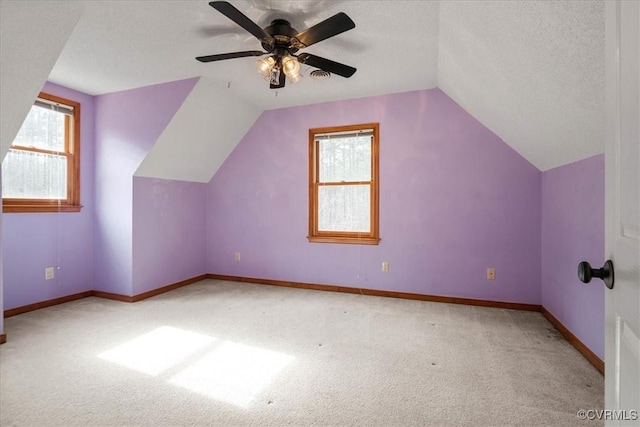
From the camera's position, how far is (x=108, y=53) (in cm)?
278

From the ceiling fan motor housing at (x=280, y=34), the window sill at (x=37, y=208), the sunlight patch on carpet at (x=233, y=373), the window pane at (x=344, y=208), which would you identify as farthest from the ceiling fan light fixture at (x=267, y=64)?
the window sill at (x=37, y=208)

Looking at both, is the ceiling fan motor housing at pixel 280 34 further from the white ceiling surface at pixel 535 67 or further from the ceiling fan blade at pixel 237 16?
the white ceiling surface at pixel 535 67

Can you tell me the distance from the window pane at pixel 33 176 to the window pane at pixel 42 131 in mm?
103

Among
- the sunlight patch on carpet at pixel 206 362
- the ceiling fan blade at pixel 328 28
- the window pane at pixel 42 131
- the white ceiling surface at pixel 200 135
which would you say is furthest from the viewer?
the white ceiling surface at pixel 200 135

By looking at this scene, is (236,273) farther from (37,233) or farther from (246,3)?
(246,3)

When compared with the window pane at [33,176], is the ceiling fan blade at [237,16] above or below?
above

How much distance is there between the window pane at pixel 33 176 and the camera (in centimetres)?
320

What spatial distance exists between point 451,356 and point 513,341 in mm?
655

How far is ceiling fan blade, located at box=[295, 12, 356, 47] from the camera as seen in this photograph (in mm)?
1841

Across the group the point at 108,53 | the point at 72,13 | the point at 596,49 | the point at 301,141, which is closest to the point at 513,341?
the point at 596,49

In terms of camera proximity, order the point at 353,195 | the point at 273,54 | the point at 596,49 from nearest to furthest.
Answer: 1. the point at 596,49
2. the point at 273,54
3. the point at 353,195

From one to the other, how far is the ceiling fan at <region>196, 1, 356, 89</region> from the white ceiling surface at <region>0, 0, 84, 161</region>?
2.76 ft

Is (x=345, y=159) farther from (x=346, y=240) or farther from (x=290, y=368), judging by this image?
(x=290, y=368)

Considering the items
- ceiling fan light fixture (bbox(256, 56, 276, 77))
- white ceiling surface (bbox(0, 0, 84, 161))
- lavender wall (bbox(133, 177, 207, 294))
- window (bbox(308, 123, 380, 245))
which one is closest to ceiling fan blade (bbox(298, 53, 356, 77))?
ceiling fan light fixture (bbox(256, 56, 276, 77))
